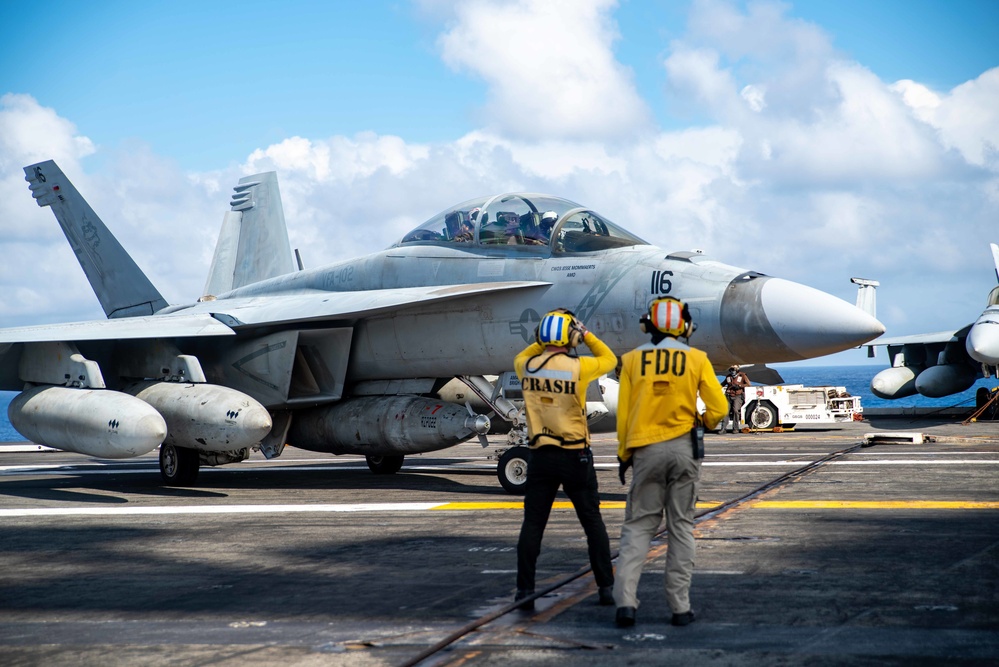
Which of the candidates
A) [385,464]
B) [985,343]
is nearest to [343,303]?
[385,464]

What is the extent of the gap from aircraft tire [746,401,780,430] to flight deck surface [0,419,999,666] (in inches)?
465

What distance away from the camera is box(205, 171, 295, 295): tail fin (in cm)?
1995

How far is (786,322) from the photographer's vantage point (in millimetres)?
9703

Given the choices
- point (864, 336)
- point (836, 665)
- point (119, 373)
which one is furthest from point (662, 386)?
point (119, 373)

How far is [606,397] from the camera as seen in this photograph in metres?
13.0

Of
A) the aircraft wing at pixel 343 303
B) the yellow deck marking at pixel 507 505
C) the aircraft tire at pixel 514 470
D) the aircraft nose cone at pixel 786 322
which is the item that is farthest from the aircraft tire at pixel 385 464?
the aircraft nose cone at pixel 786 322

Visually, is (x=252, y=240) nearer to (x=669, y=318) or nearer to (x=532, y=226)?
(x=532, y=226)

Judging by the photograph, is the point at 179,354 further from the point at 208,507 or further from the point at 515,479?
the point at 515,479

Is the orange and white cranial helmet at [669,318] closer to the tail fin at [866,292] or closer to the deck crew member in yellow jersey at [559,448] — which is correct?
the deck crew member in yellow jersey at [559,448]

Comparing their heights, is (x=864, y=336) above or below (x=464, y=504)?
above

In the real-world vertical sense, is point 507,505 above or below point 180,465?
below

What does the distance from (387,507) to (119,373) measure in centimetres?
565

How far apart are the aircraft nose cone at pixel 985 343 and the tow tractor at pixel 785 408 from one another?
3021mm

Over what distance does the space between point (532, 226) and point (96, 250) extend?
9432mm
